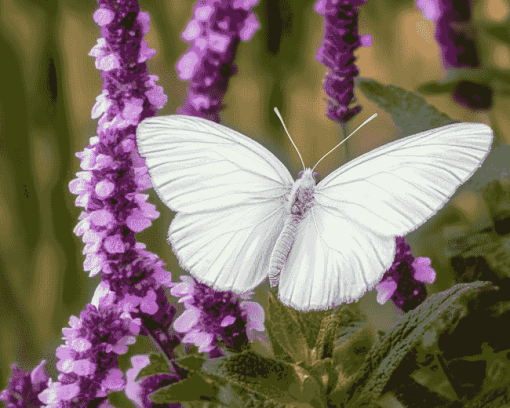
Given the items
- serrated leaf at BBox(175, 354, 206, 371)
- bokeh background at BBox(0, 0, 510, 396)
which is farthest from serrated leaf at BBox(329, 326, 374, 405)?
bokeh background at BBox(0, 0, 510, 396)

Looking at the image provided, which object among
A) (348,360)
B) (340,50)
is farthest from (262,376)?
(340,50)

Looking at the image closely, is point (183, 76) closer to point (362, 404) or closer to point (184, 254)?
point (184, 254)

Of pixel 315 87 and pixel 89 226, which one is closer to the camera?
pixel 89 226

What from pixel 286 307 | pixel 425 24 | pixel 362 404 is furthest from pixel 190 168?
pixel 425 24

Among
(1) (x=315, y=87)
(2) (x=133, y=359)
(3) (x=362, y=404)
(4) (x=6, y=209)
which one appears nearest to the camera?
(3) (x=362, y=404)

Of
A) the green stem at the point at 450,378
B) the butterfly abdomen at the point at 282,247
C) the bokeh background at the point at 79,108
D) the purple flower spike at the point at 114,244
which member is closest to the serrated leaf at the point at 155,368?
the purple flower spike at the point at 114,244

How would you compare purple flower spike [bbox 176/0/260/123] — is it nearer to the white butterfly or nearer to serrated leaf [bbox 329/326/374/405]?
the white butterfly

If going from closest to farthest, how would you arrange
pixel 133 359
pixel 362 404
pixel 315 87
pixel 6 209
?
pixel 362 404
pixel 133 359
pixel 6 209
pixel 315 87

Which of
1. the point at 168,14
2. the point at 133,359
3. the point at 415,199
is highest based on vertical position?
the point at 168,14

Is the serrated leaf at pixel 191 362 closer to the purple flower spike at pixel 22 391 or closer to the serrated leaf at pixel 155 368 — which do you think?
the serrated leaf at pixel 155 368
